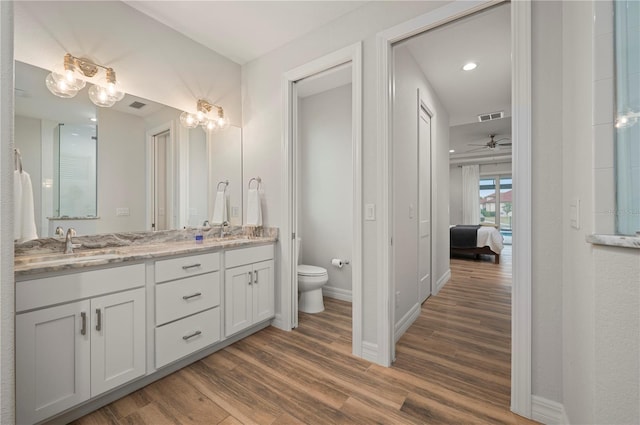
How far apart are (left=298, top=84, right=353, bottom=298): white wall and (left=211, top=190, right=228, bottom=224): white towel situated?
122 cm

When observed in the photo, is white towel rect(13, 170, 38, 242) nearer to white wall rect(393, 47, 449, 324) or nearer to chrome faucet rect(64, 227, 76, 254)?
chrome faucet rect(64, 227, 76, 254)

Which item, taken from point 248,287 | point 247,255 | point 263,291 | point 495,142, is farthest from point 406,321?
point 495,142

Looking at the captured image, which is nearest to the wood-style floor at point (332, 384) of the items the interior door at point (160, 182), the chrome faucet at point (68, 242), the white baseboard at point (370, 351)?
the white baseboard at point (370, 351)

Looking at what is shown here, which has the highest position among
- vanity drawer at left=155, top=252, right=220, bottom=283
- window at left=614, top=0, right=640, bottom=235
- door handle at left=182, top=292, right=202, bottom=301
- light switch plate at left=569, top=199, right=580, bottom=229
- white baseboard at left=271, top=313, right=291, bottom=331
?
window at left=614, top=0, right=640, bottom=235

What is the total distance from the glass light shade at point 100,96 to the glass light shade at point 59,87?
90mm

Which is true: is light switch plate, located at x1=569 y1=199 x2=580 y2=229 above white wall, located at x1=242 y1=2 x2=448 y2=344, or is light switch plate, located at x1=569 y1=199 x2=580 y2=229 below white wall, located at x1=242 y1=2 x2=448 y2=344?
below

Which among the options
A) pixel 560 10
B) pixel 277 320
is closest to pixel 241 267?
pixel 277 320

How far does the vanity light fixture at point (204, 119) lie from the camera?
240 centimetres

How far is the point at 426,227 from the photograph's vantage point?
330cm

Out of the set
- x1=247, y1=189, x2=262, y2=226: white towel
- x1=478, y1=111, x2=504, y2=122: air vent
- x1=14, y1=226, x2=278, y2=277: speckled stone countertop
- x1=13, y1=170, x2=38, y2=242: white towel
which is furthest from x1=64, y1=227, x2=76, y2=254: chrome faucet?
x1=478, y1=111, x2=504, y2=122: air vent

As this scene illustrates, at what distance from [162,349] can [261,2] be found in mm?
2517

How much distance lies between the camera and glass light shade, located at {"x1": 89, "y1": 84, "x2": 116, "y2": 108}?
1.83 m

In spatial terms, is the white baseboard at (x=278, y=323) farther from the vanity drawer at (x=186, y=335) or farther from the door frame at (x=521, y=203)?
the door frame at (x=521, y=203)

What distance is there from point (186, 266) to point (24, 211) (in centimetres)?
90
